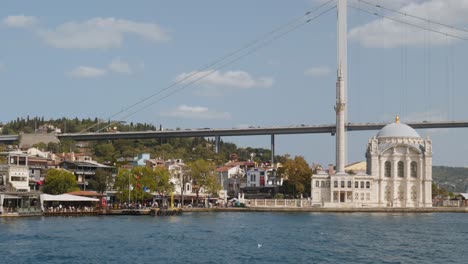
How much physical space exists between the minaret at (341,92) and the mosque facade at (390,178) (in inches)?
119

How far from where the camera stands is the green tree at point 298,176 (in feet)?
343

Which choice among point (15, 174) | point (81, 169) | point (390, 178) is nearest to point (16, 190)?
point (15, 174)

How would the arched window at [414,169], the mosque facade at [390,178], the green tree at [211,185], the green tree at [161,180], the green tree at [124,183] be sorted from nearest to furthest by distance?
the green tree at [124,183], the green tree at [161,180], the green tree at [211,185], the mosque facade at [390,178], the arched window at [414,169]

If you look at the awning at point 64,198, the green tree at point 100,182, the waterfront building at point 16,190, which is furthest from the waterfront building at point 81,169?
the waterfront building at point 16,190

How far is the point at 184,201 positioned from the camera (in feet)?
321

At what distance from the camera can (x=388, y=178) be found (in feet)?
332

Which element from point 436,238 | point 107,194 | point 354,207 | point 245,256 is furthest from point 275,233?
point 354,207

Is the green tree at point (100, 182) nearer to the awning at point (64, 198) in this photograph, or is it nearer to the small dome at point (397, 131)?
the awning at point (64, 198)

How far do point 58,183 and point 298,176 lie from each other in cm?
3665

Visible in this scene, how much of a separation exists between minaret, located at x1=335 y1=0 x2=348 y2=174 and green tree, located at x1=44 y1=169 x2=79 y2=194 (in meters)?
36.7

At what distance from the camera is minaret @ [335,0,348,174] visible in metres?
103

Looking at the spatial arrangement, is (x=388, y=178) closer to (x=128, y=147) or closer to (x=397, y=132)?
(x=397, y=132)

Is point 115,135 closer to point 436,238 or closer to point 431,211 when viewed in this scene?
point 431,211

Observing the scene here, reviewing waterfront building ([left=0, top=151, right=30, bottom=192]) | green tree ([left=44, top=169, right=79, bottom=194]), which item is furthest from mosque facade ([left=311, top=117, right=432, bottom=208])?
waterfront building ([left=0, top=151, right=30, bottom=192])
